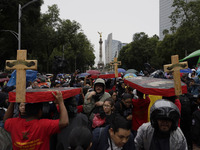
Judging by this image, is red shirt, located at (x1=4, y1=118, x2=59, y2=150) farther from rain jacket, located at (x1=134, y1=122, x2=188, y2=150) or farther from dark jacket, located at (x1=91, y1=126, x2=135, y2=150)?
rain jacket, located at (x1=134, y1=122, x2=188, y2=150)

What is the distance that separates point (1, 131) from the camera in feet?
7.19

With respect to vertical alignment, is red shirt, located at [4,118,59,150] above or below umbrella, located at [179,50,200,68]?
below

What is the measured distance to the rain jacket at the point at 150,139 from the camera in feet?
6.87

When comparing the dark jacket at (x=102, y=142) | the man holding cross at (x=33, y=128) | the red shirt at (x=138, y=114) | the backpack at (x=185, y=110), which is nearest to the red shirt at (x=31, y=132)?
the man holding cross at (x=33, y=128)

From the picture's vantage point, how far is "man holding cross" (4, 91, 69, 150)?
2.09 metres

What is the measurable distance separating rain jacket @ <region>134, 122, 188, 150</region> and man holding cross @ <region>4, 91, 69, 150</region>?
95cm

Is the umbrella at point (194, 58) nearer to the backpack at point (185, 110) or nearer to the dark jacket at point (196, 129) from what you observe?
the backpack at point (185, 110)

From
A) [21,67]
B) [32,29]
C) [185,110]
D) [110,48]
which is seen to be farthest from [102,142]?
[110,48]

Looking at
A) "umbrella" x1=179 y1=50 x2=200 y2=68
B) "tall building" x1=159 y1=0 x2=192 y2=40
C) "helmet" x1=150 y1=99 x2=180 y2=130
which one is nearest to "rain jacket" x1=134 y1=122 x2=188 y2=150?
"helmet" x1=150 y1=99 x2=180 y2=130

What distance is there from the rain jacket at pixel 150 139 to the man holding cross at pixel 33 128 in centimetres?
95

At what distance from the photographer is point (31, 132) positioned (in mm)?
2102

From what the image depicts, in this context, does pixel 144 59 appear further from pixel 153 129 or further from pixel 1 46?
pixel 153 129

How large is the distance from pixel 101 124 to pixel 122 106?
893 millimetres

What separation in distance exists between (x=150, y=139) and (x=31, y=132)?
139 centimetres
